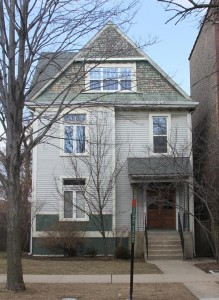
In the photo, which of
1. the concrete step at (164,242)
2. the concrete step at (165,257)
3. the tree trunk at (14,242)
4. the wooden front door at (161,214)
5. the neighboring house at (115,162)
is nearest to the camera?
the tree trunk at (14,242)

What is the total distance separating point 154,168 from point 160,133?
2378mm

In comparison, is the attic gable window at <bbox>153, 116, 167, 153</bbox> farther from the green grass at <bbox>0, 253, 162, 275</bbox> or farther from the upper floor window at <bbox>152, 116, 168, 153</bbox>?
the green grass at <bbox>0, 253, 162, 275</bbox>

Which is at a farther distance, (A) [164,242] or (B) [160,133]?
(B) [160,133]

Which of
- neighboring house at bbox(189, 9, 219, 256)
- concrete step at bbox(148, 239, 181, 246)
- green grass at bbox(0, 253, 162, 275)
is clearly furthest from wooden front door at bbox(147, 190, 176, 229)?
green grass at bbox(0, 253, 162, 275)

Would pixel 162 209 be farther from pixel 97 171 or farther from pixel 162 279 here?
pixel 162 279

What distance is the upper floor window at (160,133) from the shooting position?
21375mm

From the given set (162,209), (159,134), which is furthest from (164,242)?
(159,134)

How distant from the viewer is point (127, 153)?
834 inches

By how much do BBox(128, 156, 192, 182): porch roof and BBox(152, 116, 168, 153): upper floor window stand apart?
31.3 inches

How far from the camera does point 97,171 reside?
20125 millimetres

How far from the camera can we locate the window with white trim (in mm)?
20766

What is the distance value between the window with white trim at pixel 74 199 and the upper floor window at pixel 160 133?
3818 millimetres

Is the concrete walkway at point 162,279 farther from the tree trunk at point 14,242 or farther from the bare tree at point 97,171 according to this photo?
the bare tree at point 97,171

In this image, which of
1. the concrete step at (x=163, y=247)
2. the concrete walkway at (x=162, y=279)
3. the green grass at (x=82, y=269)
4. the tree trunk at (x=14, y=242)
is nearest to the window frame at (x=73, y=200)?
the concrete step at (x=163, y=247)
